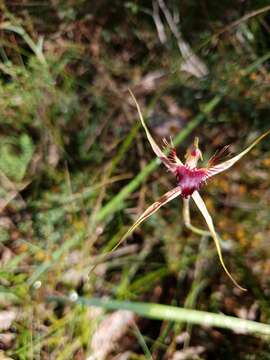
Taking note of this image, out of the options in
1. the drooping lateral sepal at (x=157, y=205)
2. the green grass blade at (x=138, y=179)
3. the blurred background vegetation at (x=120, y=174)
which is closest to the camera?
the drooping lateral sepal at (x=157, y=205)

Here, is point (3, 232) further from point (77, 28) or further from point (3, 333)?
point (77, 28)

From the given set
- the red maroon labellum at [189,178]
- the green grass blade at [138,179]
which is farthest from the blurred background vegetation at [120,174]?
the red maroon labellum at [189,178]

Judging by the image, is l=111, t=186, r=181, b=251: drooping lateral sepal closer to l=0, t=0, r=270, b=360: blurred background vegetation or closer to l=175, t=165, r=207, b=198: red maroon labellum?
l=175, t=165, r=207, b=198: red maroon labellum

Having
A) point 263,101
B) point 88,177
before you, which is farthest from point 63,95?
point 263,101

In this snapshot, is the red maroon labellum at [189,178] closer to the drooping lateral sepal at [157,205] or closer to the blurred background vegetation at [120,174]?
the drooping lateral sepal at [157,205]

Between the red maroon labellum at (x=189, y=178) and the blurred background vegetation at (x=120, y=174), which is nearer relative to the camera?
the red maroon labellum at (x=189, y=178)

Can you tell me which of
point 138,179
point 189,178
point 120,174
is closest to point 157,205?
point 189,178
